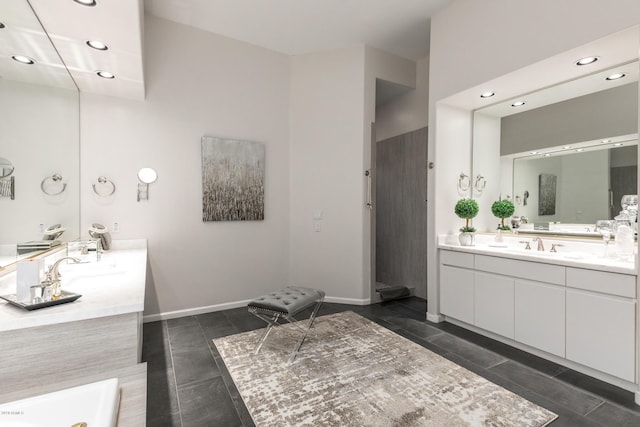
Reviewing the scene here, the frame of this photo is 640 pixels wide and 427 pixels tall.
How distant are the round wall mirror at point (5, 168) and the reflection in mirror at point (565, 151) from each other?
3907 millimetres

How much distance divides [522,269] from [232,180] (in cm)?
306

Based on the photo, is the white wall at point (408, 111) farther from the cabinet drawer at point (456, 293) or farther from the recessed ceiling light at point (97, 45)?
the recessed ceiling light at point (97, 45)

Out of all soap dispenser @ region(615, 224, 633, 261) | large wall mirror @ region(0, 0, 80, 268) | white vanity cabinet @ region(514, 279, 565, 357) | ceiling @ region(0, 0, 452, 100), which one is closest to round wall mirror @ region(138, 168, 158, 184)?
large wall mirror @ region(0, 0, 80, 268)

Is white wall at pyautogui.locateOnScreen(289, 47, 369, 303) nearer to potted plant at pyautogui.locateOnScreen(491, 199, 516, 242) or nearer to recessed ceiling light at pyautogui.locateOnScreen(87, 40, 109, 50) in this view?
potted plant at pyautogui.locateOnScreen(491, 199, 516, 242)

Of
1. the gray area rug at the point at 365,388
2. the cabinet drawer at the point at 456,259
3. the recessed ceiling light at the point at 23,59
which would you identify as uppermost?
the recessed ceiling light at the point at 23,59

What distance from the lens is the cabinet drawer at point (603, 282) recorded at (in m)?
2.05

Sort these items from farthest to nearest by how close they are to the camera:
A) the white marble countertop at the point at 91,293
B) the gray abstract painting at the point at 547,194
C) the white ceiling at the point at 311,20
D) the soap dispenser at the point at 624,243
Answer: the white ceiling at the point at 311,20
the gray abstract painting at the point at 547,194
the soap dispenser at the point at 624,243
the white marble countertop at the point at 91,293

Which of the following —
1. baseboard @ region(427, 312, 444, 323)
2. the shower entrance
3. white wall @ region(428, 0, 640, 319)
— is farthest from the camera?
the shower entrance

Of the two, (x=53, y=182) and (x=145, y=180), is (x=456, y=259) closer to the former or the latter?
(x=145, y=180)

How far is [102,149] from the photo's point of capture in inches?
124

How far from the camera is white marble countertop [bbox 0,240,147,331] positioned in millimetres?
1127

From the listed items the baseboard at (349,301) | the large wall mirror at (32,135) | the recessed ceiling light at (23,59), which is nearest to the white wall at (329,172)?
the baseboard at (349,301)

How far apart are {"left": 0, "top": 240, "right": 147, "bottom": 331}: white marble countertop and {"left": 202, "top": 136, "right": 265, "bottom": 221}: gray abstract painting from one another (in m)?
1.31

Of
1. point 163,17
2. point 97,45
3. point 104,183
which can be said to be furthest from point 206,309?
point 163,17
